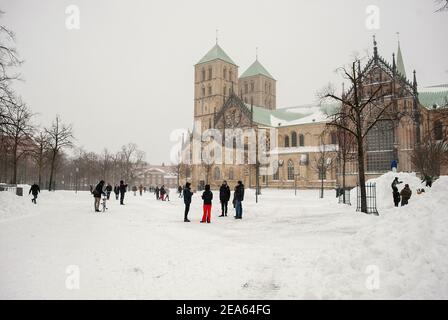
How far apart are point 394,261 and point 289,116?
7083 cm

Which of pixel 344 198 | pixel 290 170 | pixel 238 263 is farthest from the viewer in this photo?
pixel 290 170

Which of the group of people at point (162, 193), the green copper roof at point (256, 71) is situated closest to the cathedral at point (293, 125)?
the green copper roof at point (256, 71)

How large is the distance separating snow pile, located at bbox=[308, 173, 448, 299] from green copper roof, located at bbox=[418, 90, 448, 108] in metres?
53.8

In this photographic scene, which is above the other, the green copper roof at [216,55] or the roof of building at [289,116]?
the green copper roof at [216,55]

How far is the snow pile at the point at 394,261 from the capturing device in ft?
16.8

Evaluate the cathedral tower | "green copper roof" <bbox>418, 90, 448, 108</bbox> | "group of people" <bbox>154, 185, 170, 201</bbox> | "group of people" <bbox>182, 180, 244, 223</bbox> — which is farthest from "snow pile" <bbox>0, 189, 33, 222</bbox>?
the cathedral tower

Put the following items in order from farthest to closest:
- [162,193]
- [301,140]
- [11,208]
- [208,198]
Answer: [301,140] < [162,193] < [11,208] < [208,198]

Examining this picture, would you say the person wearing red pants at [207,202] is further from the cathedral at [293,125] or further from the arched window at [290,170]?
the arched window at [290,170]

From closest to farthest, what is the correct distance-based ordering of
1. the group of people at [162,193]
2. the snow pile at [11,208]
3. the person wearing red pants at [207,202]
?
the person wearing red pants at [207,202], the snow pile at [11,208], the group of people at [162,193]

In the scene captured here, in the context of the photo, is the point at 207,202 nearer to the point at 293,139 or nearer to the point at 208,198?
the point at 208,198

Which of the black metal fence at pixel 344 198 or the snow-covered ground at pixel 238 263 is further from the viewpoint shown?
the black metal fence at pixel 344 198

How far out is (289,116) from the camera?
74.7 m

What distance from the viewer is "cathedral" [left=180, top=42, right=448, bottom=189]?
46781 millimetres

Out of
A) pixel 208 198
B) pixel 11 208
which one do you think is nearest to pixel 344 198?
pixel 208 198
